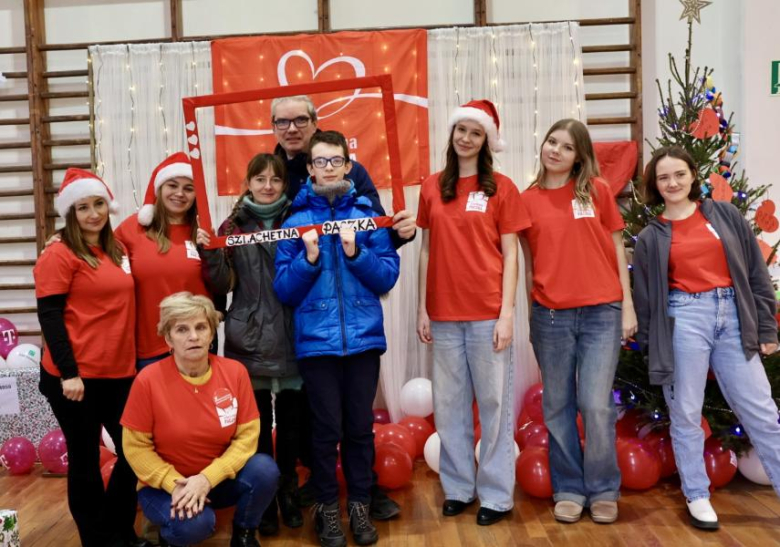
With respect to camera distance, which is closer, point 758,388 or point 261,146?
point 758,388

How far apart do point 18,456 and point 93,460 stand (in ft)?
5.57

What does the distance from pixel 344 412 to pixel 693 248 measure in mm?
1682

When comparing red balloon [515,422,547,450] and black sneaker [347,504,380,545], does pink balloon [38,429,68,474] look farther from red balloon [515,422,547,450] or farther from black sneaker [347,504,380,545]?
red balloon [515,422,547,450]

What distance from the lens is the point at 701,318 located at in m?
2.92

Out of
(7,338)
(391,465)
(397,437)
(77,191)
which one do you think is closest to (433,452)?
(397,437)

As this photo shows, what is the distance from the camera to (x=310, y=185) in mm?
2816

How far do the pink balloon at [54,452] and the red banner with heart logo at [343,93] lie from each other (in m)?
1.89

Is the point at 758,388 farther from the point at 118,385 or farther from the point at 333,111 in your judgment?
the point at 333,111

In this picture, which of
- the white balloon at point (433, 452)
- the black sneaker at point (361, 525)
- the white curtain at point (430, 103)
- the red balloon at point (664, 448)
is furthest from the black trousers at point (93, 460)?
the red balloon at point (664, 448)

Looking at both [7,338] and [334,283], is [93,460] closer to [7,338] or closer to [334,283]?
[334,283]

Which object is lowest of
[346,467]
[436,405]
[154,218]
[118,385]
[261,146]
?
[346,467]

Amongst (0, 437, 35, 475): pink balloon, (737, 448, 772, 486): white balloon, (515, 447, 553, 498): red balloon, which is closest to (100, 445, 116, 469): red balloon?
(0, 437, 35, 475): pink balloon

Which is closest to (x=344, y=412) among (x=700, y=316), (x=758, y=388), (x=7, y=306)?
(x=700, y=316)

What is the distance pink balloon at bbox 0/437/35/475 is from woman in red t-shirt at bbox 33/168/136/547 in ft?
5.28
